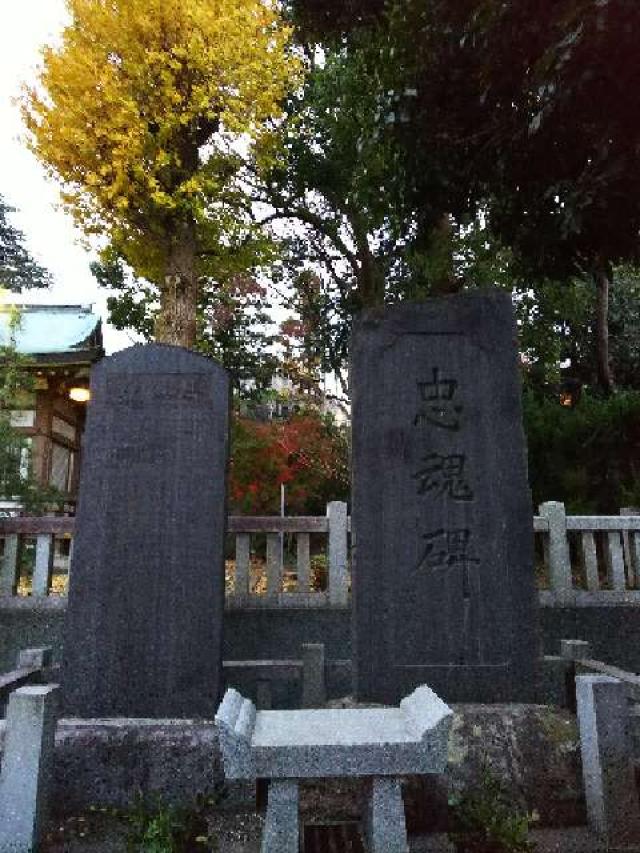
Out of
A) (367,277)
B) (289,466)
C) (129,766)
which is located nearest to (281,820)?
(129,766)

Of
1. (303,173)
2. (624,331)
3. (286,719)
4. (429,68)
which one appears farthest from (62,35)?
(624,331)

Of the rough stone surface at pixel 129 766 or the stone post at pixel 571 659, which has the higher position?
the stone post at pixel 571 659

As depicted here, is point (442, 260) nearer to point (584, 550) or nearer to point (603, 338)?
point (603, 338)

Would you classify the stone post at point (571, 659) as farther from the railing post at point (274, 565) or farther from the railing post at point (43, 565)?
the railing post at point (43, 565)

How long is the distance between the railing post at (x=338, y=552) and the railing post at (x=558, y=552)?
87.8 inches

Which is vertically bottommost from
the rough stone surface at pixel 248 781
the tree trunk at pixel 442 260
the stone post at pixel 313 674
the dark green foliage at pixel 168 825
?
the dark green foliage at pixel 168 825

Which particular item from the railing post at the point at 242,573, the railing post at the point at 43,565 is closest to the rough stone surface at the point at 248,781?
the railing post at the point at 242,573

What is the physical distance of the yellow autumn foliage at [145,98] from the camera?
1038 centimetres

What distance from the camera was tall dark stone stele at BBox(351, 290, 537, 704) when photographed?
12.4 ft

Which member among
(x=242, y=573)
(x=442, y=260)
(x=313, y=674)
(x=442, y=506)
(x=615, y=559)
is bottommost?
(x=313, y=674)

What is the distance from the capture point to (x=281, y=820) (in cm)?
228

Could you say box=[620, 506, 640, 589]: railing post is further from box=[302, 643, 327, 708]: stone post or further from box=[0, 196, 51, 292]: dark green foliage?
box=[0, 196, 51, 292]: dark green foliage

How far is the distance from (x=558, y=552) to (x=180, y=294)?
7.66 m

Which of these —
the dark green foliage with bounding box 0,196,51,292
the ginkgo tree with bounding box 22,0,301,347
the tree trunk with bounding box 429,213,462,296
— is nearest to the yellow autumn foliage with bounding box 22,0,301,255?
the ginkgo tree with bounding box 22,0,301,347
